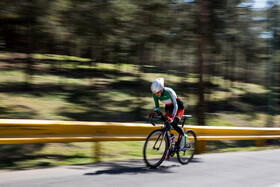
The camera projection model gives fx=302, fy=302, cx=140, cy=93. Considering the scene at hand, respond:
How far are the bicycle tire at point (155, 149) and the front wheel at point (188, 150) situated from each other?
57 cm

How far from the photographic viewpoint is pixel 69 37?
45.6 feet

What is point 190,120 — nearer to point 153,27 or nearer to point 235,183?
point 153,27

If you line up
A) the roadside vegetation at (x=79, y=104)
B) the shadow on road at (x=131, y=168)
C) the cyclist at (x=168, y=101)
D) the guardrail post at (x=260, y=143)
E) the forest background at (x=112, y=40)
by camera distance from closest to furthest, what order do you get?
the shadow on road at (x=131, y=168) < the cyclist at (x=168, y=101) < the roadside vegetation at (x=79, y=104) < the forest background at (x=112, y=40) < the guardrail post at (x=260, y=143)

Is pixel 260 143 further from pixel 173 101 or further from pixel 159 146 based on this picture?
pixel 173 101

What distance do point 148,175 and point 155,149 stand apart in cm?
101

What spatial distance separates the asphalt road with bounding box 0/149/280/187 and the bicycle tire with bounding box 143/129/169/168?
17 cm

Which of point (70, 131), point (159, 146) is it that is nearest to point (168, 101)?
point (159, 146)

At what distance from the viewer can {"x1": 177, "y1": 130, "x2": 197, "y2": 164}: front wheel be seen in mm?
7277

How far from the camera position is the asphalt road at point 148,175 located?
5.09 m

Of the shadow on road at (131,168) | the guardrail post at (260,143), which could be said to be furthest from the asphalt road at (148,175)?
the guardrail post at (260,143)

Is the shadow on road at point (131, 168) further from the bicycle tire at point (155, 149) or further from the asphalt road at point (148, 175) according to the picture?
the bicycle tire at point (155, 149)

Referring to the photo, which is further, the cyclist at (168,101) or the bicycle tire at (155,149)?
the bicycle tire at (155,149)

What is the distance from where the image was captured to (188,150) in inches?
298

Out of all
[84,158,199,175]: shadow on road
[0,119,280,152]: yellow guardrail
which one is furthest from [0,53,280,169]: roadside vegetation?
[84,158,199,175]: shadow on road
